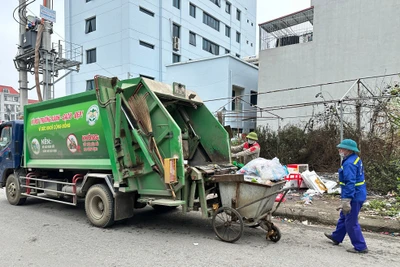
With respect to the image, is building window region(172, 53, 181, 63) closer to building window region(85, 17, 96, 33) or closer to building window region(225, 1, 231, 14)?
building window region(85, 17, 96, 33)

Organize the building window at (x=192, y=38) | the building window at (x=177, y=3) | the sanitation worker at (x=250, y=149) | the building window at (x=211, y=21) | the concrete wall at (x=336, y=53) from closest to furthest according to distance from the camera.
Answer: the sanitation worker at (x=250, y=149), the concrete wall at (x=336, y=53), the building window at (x=177, y=3), the building window at (x=192, y=38), the building window at (x=211, y=21)

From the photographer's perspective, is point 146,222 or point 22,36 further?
point 22,36

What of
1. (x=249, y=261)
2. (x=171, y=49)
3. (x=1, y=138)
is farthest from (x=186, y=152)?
(x=171, y=49)

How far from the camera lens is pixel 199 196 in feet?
15.0

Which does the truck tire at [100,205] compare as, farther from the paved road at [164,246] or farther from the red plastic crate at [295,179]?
the red plastic crate at [295,179]

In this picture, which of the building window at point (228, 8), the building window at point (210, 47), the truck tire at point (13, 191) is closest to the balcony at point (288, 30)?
the building window at point (210, 47)

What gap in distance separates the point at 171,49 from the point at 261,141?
692 inches

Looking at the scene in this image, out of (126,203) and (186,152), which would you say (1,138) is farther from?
(186,152)

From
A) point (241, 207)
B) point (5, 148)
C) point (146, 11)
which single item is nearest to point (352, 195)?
point (241, 207)

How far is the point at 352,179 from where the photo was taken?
12.9 ft

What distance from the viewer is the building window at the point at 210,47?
3120cm

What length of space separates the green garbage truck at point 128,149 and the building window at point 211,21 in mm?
27034

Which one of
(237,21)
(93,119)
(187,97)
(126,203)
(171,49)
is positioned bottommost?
(126,203)

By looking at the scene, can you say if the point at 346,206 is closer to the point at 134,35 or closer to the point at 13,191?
the point at 13,191
